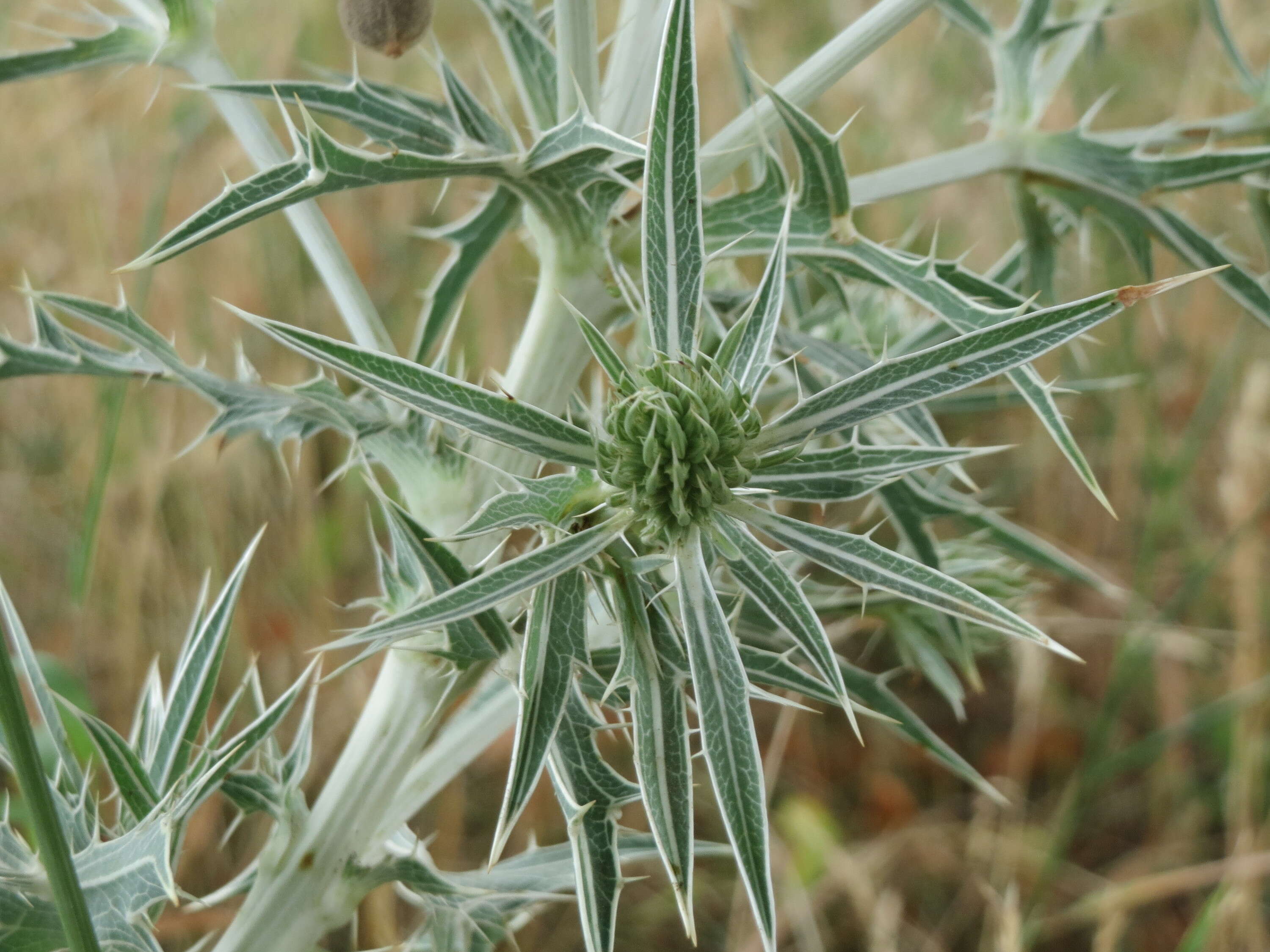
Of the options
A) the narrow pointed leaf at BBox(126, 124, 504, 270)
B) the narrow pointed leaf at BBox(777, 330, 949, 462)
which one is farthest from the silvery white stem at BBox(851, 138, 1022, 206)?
the narrow pointed leaf at BBox(126, 124, 504, 270)

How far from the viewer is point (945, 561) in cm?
128

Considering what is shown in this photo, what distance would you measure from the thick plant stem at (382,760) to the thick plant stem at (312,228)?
0.45 feet

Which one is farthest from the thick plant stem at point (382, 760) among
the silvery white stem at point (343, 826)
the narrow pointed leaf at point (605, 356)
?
the narrow pointed leaf at point (605, 356)

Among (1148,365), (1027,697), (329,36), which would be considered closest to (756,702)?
(1027,697)

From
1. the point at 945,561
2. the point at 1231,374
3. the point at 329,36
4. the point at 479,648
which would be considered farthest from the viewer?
the point at 329,36

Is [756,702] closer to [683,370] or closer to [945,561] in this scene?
[945,561]

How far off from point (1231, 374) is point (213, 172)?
100 inches

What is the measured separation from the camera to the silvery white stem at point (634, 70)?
3.08ft

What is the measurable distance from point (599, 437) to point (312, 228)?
413mm

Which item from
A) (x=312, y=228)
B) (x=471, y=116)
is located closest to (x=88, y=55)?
(x=312, y=228)

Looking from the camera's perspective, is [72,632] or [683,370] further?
[72,632]

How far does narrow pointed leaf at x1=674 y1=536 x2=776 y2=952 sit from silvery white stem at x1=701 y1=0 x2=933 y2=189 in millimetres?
411

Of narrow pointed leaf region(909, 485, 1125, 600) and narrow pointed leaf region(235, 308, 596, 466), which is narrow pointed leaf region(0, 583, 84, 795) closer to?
narrow pointed leaf region(235, 308, 596, 466)

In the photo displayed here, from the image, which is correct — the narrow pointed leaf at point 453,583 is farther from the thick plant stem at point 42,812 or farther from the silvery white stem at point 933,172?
the silvery white stem at point 933,172
